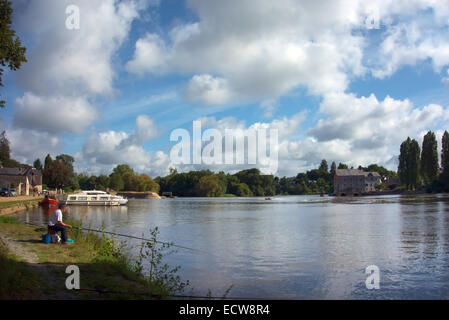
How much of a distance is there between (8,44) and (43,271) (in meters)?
11.4

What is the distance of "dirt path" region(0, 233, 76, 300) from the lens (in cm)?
945

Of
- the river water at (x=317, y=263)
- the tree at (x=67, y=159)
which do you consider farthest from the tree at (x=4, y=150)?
the river water at (x=317, y=263)

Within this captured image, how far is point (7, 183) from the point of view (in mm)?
93625

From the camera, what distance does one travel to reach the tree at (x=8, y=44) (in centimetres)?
1745

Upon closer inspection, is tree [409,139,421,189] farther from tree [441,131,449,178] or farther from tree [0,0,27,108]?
tree [0,0,27,108]

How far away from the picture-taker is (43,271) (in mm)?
11602

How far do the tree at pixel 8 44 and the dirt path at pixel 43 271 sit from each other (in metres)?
7.48

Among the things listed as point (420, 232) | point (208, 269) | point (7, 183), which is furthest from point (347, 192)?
point (208, 269)

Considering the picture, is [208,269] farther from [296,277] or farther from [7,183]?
[7,183]

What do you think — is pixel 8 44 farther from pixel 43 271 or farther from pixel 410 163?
pixel 410 163

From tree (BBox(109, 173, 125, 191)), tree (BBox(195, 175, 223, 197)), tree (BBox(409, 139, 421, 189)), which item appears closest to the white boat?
tree (BBox(109, 173, 125, 191))

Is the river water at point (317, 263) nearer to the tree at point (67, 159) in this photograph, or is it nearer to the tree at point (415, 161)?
the tree at point (415, 161)

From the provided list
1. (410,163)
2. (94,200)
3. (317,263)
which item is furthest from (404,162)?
(317,263)
